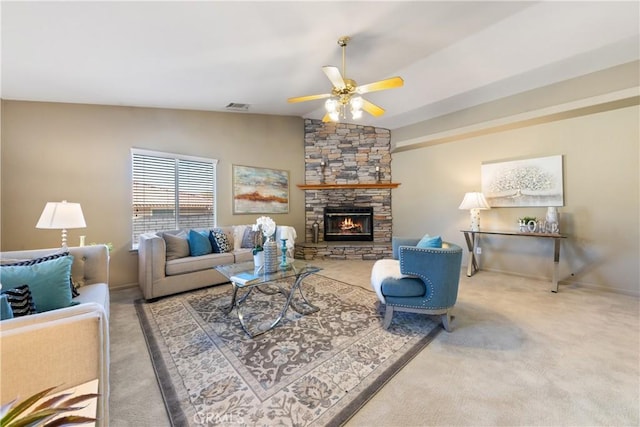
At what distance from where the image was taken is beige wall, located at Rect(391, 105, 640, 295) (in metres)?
3.11

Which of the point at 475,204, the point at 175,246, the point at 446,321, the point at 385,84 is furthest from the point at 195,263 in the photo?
the point at 475,204

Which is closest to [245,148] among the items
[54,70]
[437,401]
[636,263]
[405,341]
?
[54,70]

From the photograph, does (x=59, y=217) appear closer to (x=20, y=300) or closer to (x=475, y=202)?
(x=20, y=300)

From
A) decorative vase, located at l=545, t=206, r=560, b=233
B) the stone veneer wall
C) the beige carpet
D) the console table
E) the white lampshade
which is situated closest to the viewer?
the beige carpet

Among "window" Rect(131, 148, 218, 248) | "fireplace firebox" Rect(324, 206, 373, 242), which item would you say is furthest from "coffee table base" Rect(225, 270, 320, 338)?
"fireplace firebox" Rect(324, 206, 373, 242)

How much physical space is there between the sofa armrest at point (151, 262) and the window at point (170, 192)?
0.87 m

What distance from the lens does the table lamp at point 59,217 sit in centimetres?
233

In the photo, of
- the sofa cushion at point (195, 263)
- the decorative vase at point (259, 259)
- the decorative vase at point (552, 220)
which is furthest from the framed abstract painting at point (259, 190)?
the decorative vase at point (552, 220)

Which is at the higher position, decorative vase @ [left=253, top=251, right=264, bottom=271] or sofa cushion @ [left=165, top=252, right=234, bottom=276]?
decorative vase @ [left=253, top=251, right=264, bottom=271]

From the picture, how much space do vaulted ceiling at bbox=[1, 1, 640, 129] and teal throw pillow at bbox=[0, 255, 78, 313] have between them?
6.04 ft

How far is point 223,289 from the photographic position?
11.1ft

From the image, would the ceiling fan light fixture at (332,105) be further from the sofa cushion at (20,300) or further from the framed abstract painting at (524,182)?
the framed abstract painting at (524,182)

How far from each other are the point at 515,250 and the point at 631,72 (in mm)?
2571

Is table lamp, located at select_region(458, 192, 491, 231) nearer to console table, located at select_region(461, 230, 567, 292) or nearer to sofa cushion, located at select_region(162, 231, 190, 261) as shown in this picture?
console table, located at select_region(461, 230, 567, 292)
